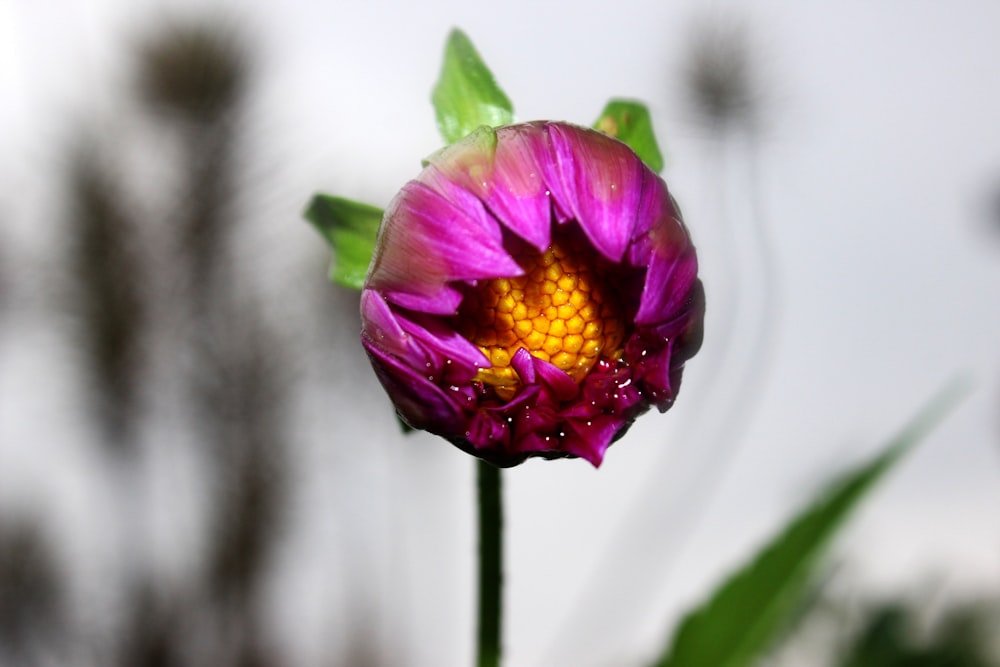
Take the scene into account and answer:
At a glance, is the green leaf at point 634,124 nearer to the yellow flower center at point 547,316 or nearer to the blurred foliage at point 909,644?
the yellow flower center at point 547,316

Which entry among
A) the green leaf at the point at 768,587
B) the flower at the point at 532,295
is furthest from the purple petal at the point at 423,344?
the green leaf at the point at 768,587

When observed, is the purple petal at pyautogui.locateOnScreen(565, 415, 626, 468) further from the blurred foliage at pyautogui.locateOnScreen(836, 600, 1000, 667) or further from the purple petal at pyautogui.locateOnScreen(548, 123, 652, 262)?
the blurred foliage at pyautogui.locateOnScreen(836, 600, 1000, 667)

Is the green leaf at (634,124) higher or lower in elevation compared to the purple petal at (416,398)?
higher

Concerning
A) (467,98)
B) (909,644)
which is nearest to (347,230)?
(467,98)

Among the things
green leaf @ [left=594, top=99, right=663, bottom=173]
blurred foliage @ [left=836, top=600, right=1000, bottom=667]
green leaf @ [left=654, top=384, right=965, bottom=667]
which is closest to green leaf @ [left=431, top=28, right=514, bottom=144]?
green leaf @ [left=594, top=99, right=663, bottom=173]

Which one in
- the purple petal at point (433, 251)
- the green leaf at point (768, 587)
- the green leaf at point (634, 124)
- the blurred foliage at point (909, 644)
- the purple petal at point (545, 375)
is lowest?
the blurred foliage at point (909, 644)

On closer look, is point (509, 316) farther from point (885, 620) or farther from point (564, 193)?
point (885, 620)

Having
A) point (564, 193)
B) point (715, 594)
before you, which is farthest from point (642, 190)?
point (715, 594)
